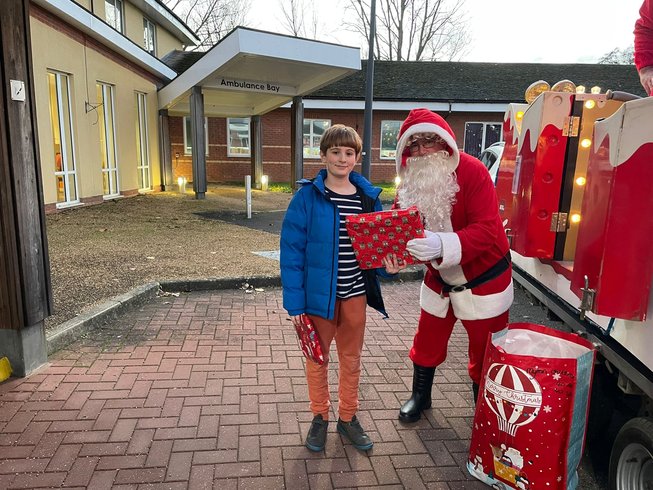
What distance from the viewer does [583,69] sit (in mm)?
24516

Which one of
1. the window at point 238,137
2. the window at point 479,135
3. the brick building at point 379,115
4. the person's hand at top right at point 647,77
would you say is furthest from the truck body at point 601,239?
the window at point 479,135

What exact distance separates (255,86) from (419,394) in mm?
12292

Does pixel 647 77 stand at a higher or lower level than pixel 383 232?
higher

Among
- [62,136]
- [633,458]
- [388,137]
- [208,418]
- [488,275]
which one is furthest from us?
[388,137]

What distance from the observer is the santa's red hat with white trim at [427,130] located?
8.34ft

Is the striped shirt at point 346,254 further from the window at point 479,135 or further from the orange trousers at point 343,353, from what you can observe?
the window at point 479,135

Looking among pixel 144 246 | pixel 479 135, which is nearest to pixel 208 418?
pixel 144 246

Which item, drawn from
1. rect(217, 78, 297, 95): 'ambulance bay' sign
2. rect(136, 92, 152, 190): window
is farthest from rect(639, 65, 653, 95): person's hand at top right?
rect(136, 92, 152, 190): window

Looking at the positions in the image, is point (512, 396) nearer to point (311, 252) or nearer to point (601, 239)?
point (601, 239)

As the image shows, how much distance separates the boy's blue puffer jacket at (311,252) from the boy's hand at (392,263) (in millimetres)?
270

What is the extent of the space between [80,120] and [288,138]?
12132 mm

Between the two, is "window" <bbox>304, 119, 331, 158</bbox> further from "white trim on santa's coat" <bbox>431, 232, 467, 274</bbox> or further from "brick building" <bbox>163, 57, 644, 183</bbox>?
"white trim on santa's coat" <bbox>431, 232, 467, 274</bbox>

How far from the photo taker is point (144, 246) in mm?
7539

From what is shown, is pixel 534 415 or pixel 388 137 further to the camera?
pixel 388 137
